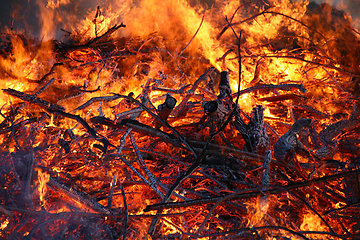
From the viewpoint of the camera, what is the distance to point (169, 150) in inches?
62.6

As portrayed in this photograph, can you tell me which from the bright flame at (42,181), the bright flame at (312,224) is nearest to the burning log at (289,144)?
the bright flame at (312,224)

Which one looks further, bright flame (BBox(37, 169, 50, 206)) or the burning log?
the burning log

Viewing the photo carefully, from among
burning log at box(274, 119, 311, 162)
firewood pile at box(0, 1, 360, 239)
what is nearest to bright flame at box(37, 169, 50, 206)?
firewood pile at box(0, 1, 360, 239)

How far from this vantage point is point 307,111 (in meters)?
1.97

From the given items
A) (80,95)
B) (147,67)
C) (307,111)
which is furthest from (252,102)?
(80,95)

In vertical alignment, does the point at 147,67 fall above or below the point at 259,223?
above

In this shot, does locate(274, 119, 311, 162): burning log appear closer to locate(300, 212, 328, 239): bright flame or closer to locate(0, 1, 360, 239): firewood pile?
locate(0, 1, 360, 239): firewood pile

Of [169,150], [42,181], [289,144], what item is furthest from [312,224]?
[42,181]

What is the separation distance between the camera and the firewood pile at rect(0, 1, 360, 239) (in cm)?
109

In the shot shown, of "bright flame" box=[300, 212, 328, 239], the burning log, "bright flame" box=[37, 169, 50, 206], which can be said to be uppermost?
the burning log

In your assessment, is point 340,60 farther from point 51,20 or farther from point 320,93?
point 51,20

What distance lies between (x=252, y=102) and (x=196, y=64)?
67cm

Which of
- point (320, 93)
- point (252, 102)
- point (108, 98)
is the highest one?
point (320, 93)

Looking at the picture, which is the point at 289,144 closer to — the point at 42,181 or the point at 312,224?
the point at 312,224
